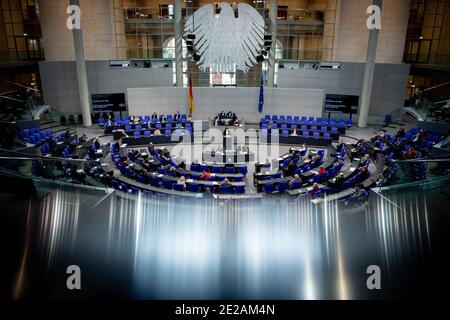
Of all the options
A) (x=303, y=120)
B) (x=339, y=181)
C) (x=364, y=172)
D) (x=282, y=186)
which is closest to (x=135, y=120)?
(x=303, y=120)

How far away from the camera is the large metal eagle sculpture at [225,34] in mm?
13867

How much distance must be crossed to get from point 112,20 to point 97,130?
29.1 feet

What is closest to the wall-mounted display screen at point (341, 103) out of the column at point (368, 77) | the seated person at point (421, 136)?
the column at point (368, 77)

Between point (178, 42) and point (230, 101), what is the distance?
5.71 meters

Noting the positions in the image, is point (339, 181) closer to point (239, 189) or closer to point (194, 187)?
point (239, 189)

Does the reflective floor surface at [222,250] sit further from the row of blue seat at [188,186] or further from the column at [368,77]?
the column at [368,77]

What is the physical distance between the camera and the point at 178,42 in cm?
2383

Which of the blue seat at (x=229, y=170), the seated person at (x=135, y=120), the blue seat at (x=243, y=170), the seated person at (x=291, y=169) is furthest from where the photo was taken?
the seated person at (x=135, y=120)

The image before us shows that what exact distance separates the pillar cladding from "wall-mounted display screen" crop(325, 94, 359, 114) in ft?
56.8

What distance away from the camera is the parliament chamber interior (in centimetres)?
419

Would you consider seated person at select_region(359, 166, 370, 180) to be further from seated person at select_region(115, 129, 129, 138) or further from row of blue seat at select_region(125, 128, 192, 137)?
seated person at select_region(115, 129, 129, 138)

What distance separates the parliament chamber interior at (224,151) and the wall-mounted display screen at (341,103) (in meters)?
0.10

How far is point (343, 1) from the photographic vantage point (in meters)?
24.6
